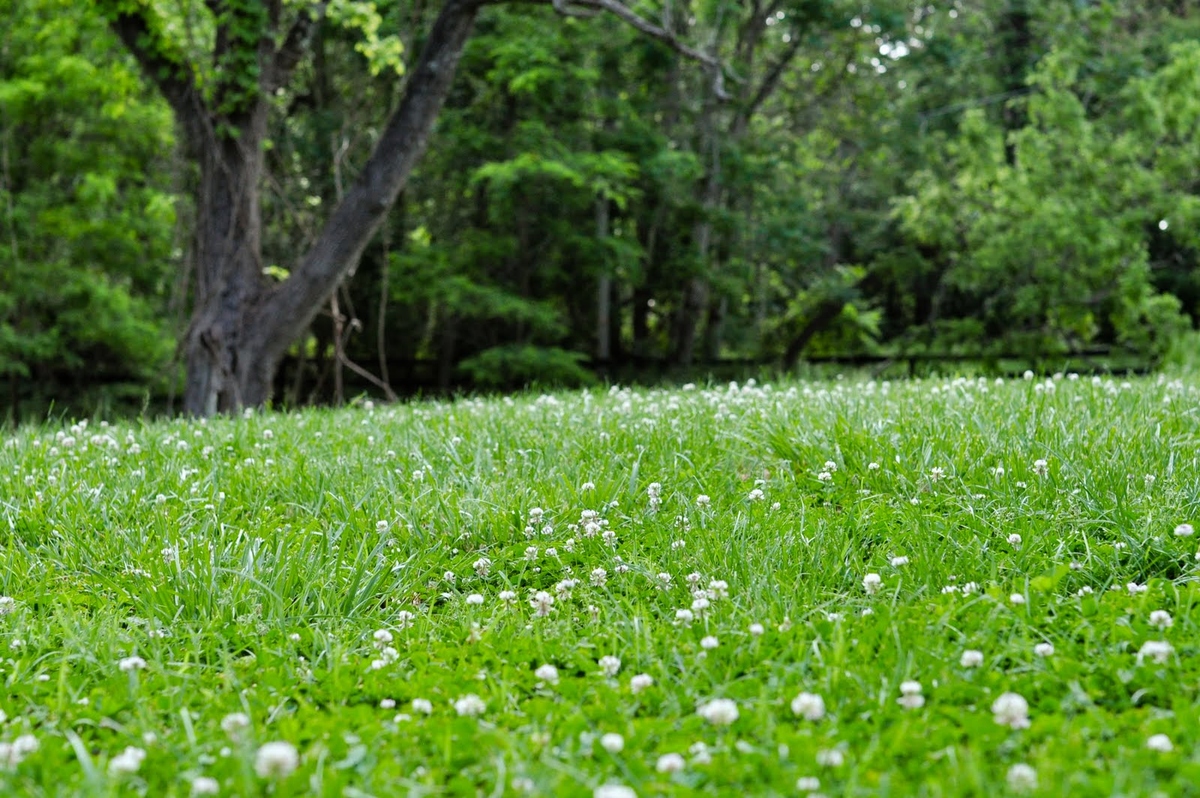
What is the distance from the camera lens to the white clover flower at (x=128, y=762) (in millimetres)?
1909

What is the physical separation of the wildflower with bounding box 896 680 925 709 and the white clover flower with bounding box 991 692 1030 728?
0.54 feet

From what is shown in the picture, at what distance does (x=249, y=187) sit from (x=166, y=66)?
1489 millimetres

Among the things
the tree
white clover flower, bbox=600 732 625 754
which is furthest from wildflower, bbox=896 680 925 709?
the tree

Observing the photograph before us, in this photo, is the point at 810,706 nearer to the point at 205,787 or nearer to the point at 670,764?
the point at 670,764

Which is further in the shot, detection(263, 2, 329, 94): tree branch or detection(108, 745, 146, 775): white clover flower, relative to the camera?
detection(263, 2, 329, 94): tree branch

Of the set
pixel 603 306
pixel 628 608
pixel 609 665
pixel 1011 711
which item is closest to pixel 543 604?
pixel 628 608

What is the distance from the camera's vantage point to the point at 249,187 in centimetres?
940

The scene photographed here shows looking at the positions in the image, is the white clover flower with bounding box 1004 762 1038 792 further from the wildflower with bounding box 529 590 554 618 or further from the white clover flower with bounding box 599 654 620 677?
the wildflower with bounding box 529 590 554 618

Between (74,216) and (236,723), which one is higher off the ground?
(74,216)

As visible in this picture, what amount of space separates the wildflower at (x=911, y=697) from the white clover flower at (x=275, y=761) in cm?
135

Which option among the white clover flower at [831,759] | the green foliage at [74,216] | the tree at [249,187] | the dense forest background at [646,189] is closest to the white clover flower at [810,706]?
the white clover flower at [831,759]

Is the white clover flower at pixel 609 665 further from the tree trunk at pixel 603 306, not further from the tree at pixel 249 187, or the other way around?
the tree trunk at pixel 603 306

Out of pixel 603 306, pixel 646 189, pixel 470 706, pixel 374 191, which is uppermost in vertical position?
pixel 646 189

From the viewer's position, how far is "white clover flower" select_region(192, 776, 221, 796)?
1.84 m
